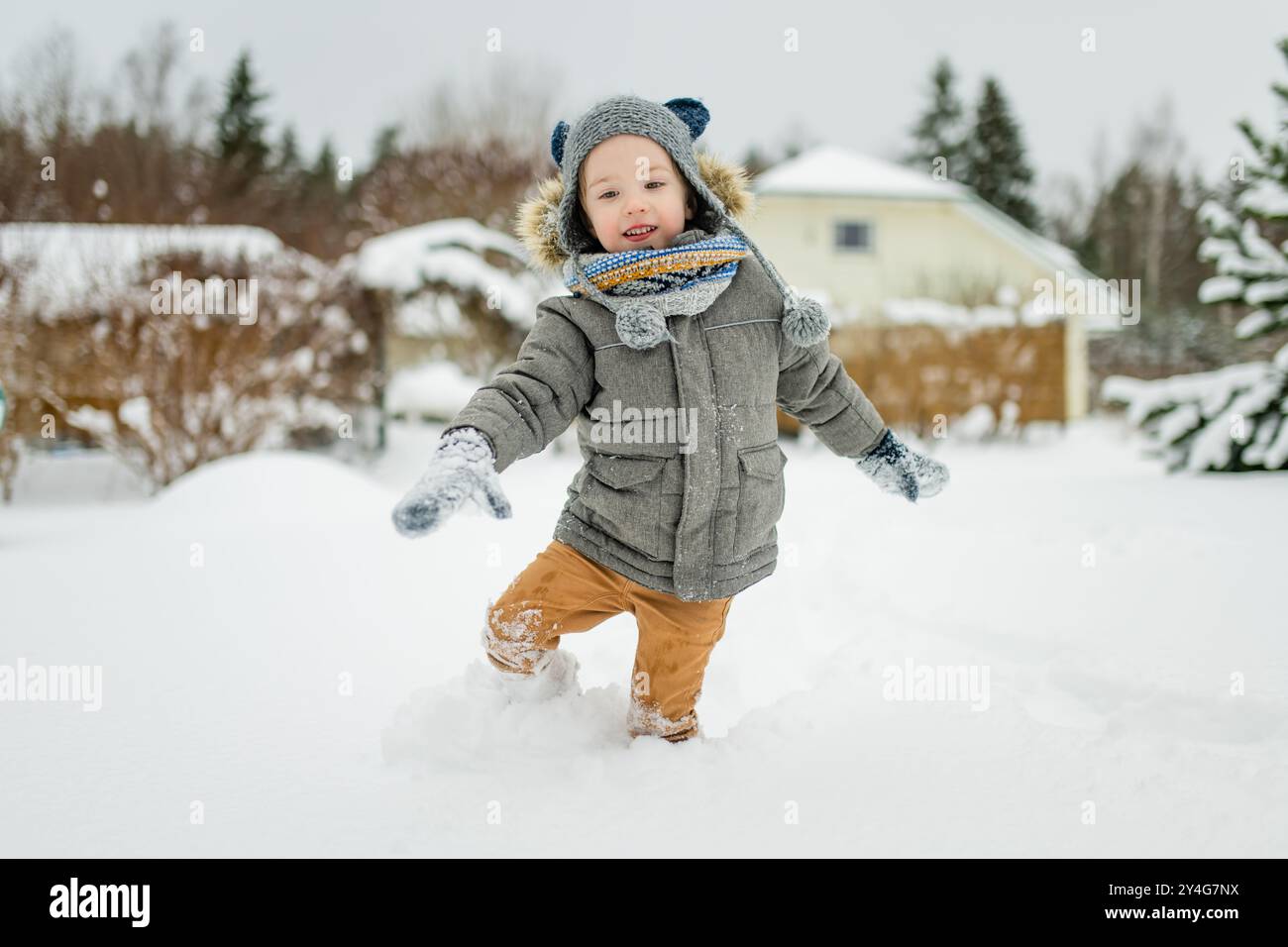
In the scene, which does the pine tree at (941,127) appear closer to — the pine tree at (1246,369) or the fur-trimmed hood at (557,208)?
the pine tree at (1246,369)

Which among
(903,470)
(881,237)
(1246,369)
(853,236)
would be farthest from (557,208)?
(881,237)

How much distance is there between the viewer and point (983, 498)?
21.0 feet

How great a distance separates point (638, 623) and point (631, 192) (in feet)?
3.27

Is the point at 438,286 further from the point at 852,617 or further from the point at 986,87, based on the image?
the point at 986,87

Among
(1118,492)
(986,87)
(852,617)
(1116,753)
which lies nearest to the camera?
(1116,753)

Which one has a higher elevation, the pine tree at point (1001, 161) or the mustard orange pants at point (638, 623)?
the pine tree at point (1001, 161)

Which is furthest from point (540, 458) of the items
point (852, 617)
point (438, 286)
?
point (852, 617)

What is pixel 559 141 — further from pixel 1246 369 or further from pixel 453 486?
pixel 1246 369

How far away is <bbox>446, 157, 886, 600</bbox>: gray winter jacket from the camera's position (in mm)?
2027

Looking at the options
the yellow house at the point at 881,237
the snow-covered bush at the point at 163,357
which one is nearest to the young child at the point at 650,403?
the snow-covered bush at the point at 163,357

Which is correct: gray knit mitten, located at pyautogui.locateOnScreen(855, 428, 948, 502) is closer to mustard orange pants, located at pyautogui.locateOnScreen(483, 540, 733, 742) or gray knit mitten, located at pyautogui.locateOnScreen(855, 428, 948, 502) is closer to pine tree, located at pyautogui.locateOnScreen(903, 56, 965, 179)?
mustard orange pants, located at pyautogui.locateOnScreen(483, 540, 733, 742)

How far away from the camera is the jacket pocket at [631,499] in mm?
2047

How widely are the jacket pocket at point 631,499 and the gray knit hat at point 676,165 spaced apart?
1.11ft
